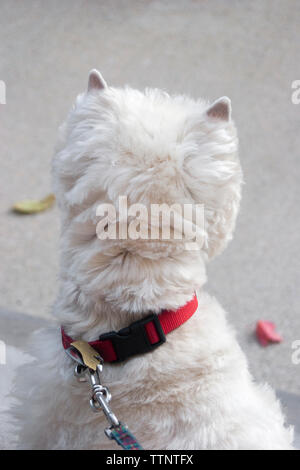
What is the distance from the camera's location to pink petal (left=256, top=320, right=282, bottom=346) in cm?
219

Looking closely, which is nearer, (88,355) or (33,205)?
(88,355)

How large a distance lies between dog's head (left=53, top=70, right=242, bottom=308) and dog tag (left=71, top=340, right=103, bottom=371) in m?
0.16

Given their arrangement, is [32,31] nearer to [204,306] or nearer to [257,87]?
[257,87]

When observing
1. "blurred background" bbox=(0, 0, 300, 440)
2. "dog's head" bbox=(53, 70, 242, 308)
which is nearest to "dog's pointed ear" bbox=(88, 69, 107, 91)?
"dog's head" bbox=(53, 70, 242, 308)

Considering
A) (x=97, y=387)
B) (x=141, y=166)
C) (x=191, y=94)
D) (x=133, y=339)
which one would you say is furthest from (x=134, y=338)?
(x=191, y=94)

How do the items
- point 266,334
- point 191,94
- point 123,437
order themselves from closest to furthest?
point 123,437
point 266,334
point 191,94

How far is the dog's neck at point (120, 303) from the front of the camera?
3.42 ft

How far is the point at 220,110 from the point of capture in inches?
41.3

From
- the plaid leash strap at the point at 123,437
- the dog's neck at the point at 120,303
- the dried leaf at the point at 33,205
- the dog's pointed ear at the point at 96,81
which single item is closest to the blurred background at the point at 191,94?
the dried leaf at the point at 33,205

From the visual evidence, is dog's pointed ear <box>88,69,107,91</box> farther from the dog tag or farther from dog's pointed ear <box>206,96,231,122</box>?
the dog tag

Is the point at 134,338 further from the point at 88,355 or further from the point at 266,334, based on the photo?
the point at 266,334

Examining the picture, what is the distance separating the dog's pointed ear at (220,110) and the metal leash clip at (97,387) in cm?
55

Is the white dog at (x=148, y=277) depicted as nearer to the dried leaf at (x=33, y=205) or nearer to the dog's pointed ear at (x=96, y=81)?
the dog's pointed ear at (x=96, y=81)

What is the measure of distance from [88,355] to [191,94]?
2.70 metres
